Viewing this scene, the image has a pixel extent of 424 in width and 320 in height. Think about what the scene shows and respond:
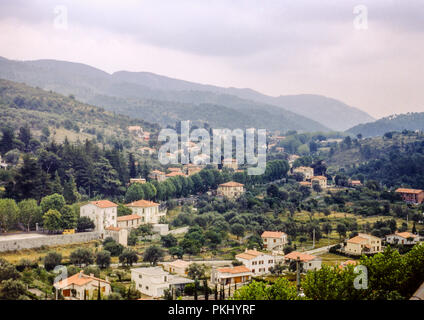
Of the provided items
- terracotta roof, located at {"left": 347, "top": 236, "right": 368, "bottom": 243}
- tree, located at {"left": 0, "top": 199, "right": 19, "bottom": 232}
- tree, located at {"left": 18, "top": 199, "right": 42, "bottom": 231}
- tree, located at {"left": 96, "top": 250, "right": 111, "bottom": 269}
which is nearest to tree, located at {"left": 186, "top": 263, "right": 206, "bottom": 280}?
tree, located at {"left": 96, "top": 250, "right": 111, "bottom": 269}

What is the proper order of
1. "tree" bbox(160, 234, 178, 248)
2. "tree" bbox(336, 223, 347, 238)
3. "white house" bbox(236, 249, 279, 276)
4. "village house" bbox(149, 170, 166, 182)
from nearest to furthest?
"white house" bbox(236, 249, 279, 276), "tree" bbox(160, 234, 178, 248), "tree" bbox(336, 223, 347, 238), "village house" bbox(149, 170, 166, 182)

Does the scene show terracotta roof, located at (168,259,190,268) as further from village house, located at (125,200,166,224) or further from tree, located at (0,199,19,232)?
tree, located at (0,199,19,232)

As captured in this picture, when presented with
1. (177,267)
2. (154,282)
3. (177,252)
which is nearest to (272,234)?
(177,252)

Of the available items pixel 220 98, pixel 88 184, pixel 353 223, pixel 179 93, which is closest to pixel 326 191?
pixel 353 223

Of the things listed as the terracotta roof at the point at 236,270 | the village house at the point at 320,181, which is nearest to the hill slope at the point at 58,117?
the village house at the point at 320,181

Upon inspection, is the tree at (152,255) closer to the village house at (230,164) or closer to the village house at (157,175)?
the village house at (157,175)

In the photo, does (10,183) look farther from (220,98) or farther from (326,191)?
(220,98)
